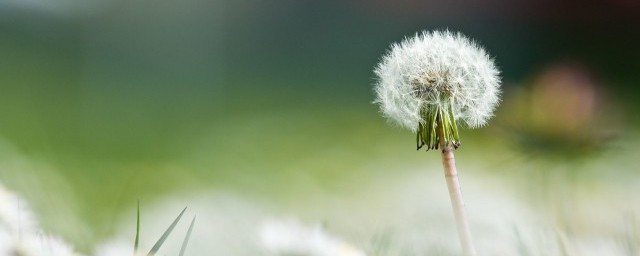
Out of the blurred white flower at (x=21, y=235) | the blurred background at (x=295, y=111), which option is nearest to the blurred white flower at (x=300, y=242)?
the blurred background at (x=295, y=111)

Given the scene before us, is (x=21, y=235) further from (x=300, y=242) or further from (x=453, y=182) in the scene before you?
(x=453, y=182)

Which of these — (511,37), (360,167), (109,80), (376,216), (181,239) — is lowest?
(181,239)

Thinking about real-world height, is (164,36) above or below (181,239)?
above

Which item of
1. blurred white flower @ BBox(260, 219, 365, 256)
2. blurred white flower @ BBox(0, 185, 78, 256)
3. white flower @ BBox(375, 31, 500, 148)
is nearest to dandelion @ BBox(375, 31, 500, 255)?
white flower @ BBox(375, 31, 500, 148)

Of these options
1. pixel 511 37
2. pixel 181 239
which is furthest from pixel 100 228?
pixel 511 37

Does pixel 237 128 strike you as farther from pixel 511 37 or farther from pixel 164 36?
pixel 511 37

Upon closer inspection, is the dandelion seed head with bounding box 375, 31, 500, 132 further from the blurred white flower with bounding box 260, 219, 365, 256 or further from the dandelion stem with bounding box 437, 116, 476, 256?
the blurred white flower with bounding box 260, 219, 365, 256

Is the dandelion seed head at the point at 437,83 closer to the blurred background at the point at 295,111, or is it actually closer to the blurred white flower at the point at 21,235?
the blurred background at the point at 295,111

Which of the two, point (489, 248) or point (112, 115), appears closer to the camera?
point (489, 248)
